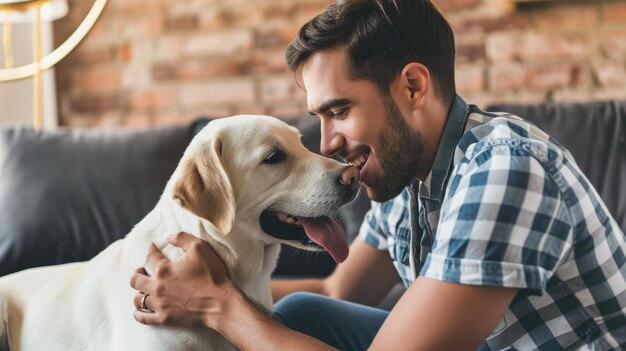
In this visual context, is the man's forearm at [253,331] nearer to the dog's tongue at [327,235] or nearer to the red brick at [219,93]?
the dog's tongue at [327,235]

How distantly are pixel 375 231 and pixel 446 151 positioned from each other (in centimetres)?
42

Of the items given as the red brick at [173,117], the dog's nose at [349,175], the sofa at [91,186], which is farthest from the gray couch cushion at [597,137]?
the red brick at [173,117]

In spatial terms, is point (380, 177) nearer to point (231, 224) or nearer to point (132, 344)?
point (231, 224)

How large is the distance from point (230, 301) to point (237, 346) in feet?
0.27

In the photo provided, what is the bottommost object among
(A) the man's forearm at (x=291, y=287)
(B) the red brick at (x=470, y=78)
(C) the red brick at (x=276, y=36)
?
(A) the man's forearm at (x=291, y=287)

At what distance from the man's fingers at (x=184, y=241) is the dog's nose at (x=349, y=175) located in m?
0.30

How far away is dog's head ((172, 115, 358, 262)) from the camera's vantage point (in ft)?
4.44

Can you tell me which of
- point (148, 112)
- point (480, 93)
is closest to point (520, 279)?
point (480, 93)

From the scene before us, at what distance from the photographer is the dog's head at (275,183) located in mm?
1354

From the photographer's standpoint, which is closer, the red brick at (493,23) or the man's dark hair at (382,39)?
the man's dark hair at (382,39)

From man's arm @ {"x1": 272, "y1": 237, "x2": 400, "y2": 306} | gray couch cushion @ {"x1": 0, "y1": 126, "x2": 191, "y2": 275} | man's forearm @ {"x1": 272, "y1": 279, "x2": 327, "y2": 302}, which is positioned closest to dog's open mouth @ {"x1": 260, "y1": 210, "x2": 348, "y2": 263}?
man's arm @ {"x1": 272, "y1": 237, "x2": 400, "y2": 306}

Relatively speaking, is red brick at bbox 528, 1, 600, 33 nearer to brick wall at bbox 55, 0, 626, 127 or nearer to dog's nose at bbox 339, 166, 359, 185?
brick wall at bbox 55, 0, 626, 127

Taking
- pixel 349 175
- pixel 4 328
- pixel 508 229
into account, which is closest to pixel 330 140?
pixel 349 175

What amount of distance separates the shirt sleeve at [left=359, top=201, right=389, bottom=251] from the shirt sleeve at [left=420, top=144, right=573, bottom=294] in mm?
598
